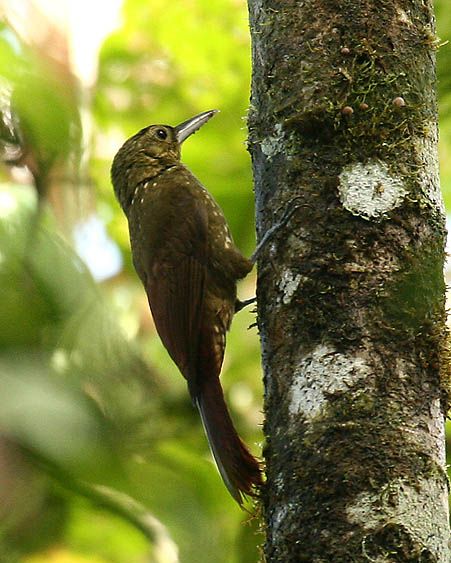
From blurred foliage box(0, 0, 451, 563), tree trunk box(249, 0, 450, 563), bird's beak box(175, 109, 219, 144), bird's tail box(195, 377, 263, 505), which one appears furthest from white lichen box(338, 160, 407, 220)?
bird's beak box(175, 109, 219, 144)

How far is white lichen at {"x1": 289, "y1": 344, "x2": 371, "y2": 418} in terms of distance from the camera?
1756 millimetres

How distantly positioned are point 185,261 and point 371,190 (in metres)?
1.30

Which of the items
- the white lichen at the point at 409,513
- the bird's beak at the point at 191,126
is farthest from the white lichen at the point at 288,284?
the bird's beak at the point at 191,126

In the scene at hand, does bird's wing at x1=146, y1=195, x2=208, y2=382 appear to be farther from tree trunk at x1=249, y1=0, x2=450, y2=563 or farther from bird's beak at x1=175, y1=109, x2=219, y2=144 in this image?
tree trunk at x1=249, y1=0, x2=450, y2=563

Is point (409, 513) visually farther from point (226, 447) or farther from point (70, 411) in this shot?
point (226, 447)

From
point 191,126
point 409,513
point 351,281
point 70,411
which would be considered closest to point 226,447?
point 351,281

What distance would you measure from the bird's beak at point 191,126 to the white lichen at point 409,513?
7.33 feet

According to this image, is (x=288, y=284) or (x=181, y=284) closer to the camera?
(x=288, y=284)

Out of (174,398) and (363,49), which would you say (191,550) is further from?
(363,49)

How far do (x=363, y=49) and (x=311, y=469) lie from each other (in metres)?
0.92

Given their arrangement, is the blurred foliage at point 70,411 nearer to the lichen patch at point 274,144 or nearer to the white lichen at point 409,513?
the white lichen at point 409,513

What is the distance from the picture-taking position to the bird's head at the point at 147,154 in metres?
3.77

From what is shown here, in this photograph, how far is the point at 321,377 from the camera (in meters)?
1.78

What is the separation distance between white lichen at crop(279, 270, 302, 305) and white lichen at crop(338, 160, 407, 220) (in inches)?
6.8
